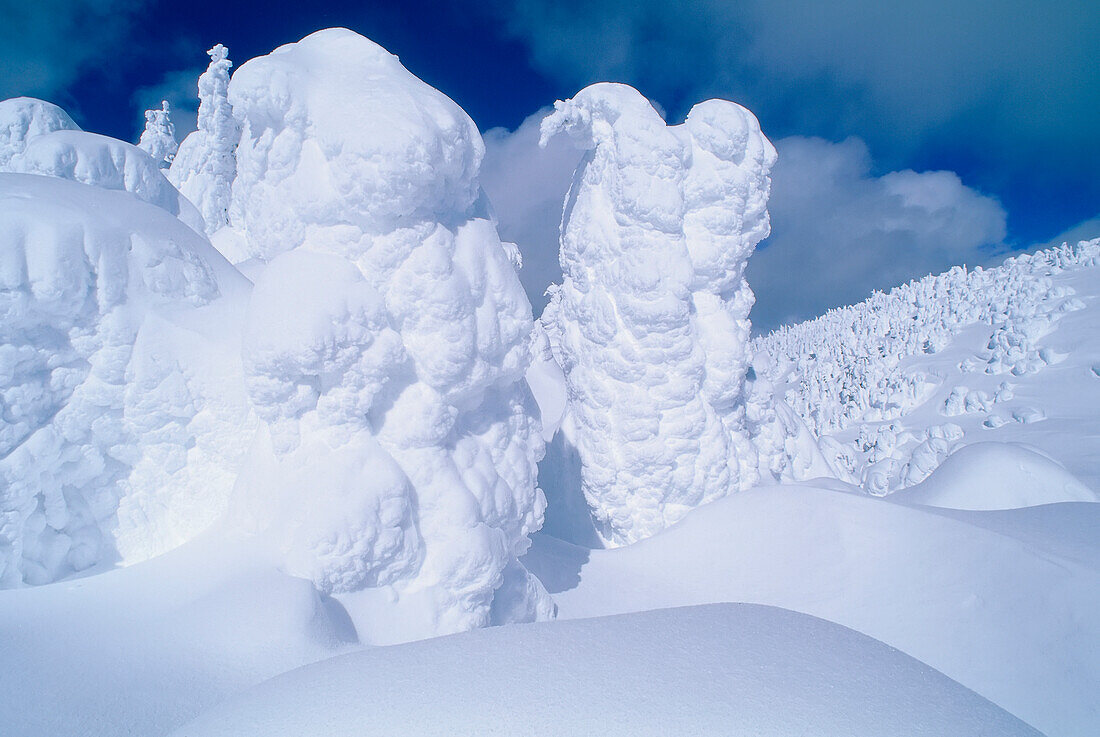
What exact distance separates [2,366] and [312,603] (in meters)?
3.62

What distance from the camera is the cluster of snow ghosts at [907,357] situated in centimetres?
1594

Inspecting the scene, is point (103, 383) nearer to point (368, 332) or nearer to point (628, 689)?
point (368, 332)

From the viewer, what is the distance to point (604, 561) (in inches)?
339

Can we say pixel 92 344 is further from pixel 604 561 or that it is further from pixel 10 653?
pixel 604 561

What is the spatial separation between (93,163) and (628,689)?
38.7 feet

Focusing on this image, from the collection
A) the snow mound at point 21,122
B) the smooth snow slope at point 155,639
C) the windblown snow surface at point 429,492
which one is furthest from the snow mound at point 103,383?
the snow mound at point 21,122

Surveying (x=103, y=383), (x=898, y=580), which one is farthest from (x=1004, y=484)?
(x=103, y=383)

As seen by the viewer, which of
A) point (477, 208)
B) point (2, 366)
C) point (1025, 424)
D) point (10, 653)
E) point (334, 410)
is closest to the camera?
point (10, 653)

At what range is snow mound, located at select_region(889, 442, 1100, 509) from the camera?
28.0 feet

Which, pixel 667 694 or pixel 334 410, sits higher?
pixel 334 410

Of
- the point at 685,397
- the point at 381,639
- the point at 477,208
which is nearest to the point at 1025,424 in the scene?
the point at 685,397

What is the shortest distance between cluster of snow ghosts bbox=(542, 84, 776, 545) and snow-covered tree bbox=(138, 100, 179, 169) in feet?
48.8

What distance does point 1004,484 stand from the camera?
8703 mm

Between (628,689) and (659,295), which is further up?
(659,295)
